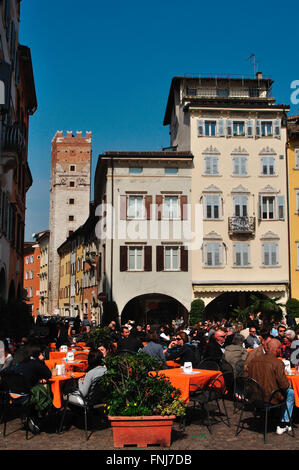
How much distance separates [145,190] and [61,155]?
145ft

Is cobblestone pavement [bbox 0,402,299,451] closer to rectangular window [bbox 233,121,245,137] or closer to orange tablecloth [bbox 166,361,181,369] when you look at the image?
orange tablecloth [bbox 166,361,181,369]

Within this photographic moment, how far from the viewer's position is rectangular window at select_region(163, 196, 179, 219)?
1412 inches

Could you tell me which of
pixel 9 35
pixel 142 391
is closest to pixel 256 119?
pixel 9 35

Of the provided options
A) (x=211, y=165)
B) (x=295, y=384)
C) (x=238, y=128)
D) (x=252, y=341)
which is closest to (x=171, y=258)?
(x=211, y=165)

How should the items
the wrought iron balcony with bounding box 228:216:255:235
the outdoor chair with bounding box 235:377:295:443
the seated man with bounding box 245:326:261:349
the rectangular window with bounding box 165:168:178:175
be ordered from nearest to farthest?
the outdoor chair with bounding box 235:377:295:443, the seated man with bounding box 245:326:261:349, the wrought iron balcony with bounding box 228:216:255:235, the rectangular window with bounding box 165:168:178:175

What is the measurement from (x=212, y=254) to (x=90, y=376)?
2727 cm

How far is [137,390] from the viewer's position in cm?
768

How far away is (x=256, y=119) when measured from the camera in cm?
3703

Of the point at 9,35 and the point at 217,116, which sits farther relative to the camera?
the point at 217,116

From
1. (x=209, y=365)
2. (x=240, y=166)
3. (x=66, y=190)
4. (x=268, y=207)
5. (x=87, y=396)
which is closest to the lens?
(x=87, y=396)

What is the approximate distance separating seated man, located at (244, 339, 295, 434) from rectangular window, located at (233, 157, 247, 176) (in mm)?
28629

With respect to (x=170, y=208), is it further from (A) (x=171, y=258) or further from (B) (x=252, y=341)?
(B) (x=252, y=341)

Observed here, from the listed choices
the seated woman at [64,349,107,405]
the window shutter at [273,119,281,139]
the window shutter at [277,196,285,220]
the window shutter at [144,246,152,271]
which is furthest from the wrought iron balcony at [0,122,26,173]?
the window shutter at [273,119,281,139]
